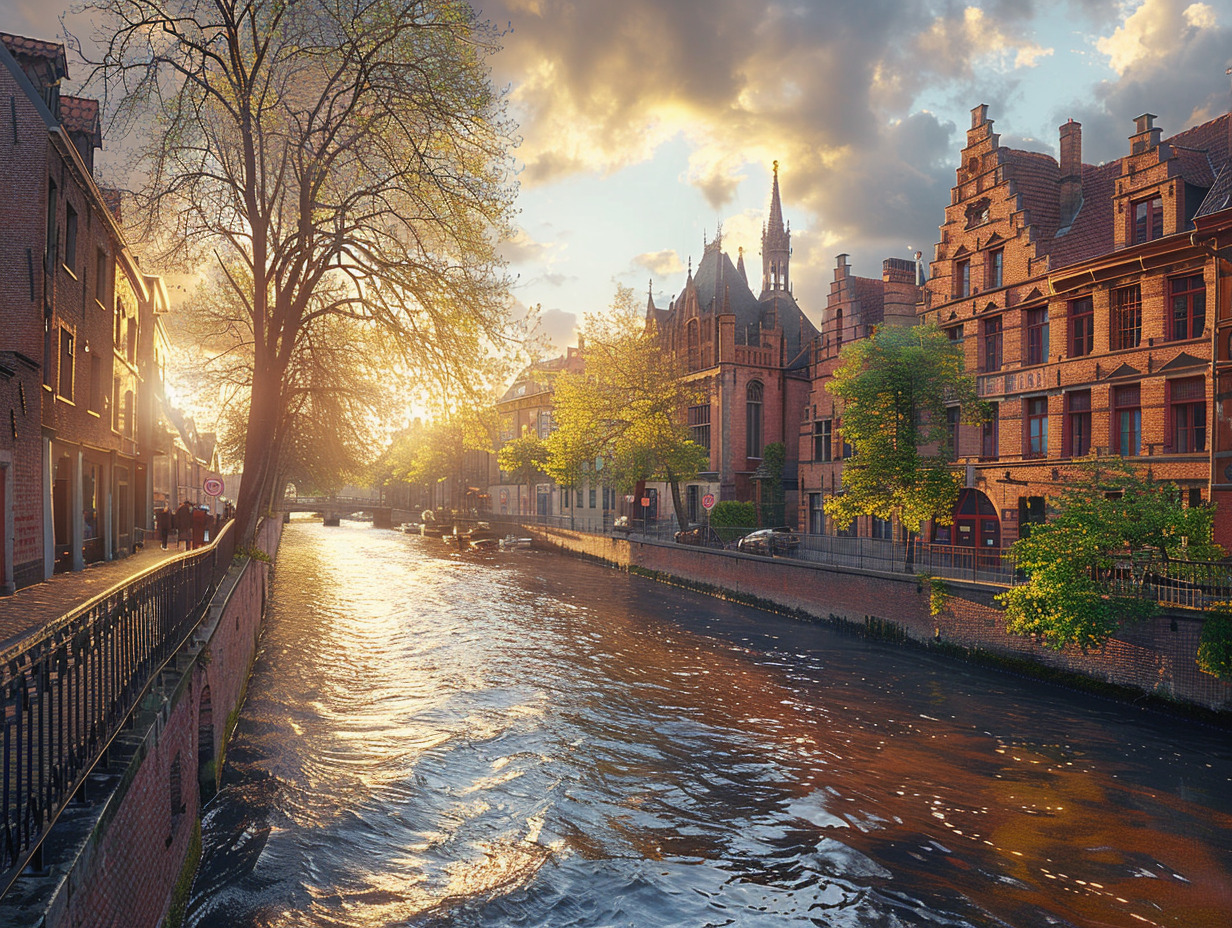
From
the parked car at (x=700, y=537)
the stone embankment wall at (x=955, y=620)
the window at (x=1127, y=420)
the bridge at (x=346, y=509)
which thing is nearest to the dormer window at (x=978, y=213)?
the window at (x=1127, y=420)

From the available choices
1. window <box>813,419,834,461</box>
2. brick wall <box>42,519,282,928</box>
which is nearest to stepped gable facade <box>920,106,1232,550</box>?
window <box>813,419,834,461</box>

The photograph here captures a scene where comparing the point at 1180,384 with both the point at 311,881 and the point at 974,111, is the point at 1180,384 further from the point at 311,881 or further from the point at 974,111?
the point at 311,881

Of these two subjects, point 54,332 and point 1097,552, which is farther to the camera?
point 54,332

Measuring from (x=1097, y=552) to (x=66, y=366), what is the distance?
2335cm

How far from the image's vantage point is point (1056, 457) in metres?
23.8

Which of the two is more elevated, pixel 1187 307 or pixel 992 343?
pixel 992 343

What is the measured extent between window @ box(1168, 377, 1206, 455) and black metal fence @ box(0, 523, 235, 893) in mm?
23551

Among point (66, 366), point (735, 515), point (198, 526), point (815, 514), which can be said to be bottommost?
point (735, 515)

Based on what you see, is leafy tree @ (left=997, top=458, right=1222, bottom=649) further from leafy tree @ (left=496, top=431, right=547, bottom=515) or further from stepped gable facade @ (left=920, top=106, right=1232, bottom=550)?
leafy tree @ (left=496, top=431, right=547, bottom=515)

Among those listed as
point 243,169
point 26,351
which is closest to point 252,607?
point 26,351

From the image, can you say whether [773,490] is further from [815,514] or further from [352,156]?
[352,156]

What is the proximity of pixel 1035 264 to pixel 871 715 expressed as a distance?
18.4 meters

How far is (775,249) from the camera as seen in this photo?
7162 centimetres

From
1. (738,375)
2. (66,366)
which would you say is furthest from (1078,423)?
(66,366)
